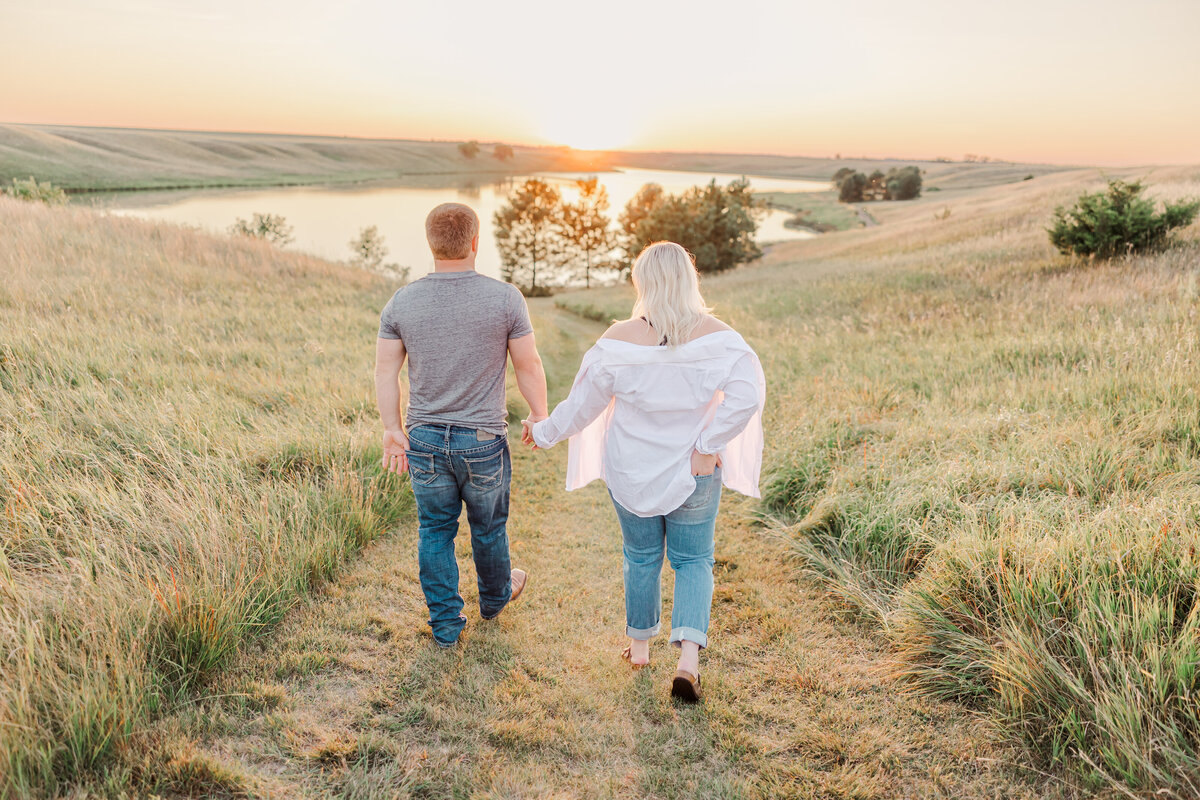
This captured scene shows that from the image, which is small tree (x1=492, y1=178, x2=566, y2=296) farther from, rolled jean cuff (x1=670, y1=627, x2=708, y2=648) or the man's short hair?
rolled jean cuff (x1=670, y1=627, x2=708, y2=648)

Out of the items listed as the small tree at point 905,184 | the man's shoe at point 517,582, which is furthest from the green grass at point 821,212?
the man's shoe at point 517,582

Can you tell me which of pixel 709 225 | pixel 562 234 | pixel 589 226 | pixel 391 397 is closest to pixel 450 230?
pixel 391 397

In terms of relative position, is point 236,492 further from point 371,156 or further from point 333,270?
point 371,156

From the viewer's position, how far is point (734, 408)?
3.29m

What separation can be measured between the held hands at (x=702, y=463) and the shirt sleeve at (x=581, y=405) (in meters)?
0.60

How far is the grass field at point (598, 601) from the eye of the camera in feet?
9.05

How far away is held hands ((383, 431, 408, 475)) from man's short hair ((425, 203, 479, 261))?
1.10 meters

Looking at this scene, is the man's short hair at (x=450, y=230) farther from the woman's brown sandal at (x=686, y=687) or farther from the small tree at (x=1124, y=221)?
the small tree at (x=1124, y=221)

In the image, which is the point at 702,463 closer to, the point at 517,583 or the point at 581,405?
the point at 581,405

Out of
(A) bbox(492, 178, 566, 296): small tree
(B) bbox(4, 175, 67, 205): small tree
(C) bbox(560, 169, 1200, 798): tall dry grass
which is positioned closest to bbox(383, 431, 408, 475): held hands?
(C) bbox(560, 169, 1200, 798): tall dry grass

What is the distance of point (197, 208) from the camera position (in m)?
56.6

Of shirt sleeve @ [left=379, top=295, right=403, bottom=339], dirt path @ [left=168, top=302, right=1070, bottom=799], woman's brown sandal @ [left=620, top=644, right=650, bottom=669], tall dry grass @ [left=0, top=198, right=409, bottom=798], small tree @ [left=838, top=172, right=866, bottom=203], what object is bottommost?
woman's brown sandal @ [left=620, top=644, right=650, bottom=669]

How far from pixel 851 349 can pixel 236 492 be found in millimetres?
9008

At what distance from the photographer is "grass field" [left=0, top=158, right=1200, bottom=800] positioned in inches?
109
